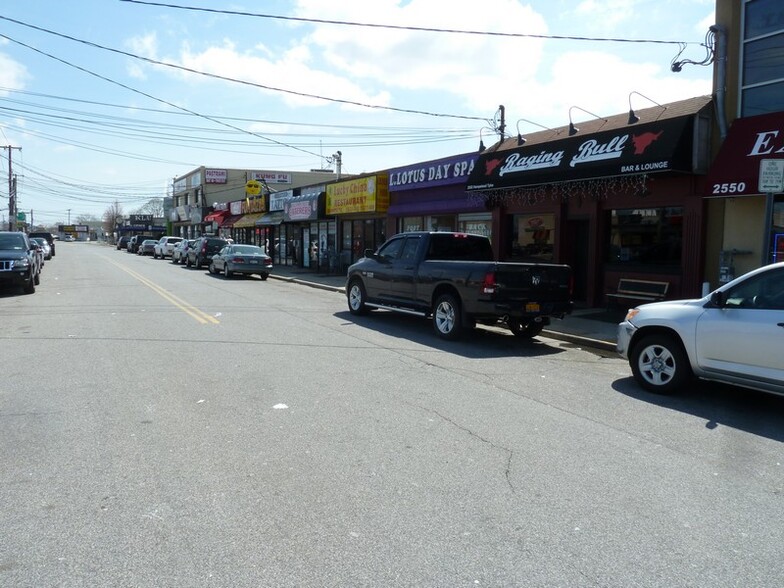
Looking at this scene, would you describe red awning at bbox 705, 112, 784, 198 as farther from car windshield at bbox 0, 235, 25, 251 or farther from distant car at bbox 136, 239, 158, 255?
distant car at bbox 136, 239, 158, 255

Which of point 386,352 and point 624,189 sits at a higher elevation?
point 624,189

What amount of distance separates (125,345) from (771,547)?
30.2ft

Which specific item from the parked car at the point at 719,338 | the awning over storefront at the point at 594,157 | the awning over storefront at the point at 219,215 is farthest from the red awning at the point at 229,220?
the parked car at the point at 719,338

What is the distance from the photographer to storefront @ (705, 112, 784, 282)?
1162 centimetres

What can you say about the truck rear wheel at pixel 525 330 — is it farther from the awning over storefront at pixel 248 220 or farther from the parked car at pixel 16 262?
the awning over storefront at pixel 248 220

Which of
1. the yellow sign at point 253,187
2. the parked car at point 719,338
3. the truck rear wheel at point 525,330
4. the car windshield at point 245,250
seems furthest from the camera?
the yellow sign at point 253,187

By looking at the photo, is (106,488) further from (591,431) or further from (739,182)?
(739,182)

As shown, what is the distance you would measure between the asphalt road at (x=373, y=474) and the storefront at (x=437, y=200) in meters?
10.7

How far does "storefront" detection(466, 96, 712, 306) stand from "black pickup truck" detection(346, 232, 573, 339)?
11.7ft

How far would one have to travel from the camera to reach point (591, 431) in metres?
6.13

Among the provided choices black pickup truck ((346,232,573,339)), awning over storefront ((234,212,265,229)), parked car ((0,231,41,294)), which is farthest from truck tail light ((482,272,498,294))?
awning over storefront ((234,212,265,229))

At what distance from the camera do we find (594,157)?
14383 mm

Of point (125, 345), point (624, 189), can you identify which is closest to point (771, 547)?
point (125, 345)

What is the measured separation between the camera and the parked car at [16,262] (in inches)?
679
